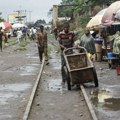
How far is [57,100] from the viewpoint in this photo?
1210 centimetres

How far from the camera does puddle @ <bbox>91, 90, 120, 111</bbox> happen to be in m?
10.8

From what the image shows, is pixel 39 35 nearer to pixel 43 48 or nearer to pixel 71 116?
pixel 43 48

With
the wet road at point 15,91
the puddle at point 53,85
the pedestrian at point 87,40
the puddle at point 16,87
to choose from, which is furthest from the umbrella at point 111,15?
the puddle at point 16,87

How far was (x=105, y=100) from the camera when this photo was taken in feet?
38.6

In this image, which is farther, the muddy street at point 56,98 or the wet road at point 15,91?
the wet road at point 15,91

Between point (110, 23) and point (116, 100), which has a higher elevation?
point (110, 23)

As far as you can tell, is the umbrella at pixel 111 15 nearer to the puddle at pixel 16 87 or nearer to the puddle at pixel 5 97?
the puddle at pixel 16 87

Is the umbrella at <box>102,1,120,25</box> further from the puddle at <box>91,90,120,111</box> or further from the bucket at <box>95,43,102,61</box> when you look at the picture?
the puddle at <box>91,90,120,111</box>

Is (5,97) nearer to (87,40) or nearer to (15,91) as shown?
(15,91)

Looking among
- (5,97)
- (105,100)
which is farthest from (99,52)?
(105,100)

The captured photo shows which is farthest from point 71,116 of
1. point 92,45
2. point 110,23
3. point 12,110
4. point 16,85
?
point 110,23

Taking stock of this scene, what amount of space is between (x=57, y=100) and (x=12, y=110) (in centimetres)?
167

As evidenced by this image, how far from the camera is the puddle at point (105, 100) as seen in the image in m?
10.8

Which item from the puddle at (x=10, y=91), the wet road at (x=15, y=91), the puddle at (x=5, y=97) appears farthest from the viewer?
the puddle at (x=10, y=91)
